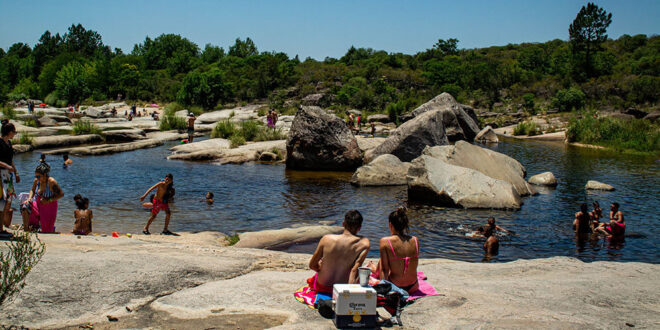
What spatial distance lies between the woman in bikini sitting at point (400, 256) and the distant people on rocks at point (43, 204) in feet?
23.4

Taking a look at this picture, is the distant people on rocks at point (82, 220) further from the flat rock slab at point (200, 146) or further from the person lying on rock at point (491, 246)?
the flat rock slab at point (200, 146)

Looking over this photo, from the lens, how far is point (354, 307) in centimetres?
529

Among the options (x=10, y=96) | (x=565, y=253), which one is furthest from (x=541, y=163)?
(x=10, y=96)

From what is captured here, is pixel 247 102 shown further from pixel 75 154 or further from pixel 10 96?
pixel 75 154

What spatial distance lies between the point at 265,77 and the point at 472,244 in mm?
58357

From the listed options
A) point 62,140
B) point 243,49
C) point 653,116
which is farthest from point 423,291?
point 243,49

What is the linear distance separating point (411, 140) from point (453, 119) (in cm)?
1529

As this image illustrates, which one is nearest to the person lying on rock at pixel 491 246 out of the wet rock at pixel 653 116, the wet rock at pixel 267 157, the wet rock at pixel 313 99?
the wet rock at pixel 267 157

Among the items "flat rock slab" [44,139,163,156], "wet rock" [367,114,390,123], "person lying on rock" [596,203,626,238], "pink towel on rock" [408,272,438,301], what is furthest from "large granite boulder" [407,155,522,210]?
"wet rock" [367,114,390,123]

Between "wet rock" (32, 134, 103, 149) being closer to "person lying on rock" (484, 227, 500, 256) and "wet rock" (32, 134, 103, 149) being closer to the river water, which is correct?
the river water

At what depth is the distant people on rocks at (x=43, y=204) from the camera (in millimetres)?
9922

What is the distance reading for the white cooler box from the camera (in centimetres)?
526

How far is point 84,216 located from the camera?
1050 centimetres

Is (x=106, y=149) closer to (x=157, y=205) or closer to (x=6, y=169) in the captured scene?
(x=157, y=205)
